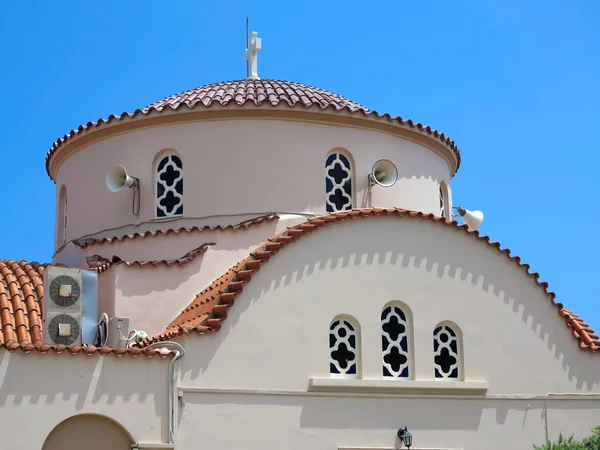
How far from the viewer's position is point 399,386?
48.5 ft

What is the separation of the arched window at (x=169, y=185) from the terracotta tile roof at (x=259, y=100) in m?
0.90

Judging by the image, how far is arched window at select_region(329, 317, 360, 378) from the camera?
48.5 ft

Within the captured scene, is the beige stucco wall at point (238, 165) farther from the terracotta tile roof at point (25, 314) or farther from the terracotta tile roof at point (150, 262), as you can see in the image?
the terracotta tile roof at point (25, 314)

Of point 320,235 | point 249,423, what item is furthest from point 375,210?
point 249,423

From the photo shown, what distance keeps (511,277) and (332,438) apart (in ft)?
13.3

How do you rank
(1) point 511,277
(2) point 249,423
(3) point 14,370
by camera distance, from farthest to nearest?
(1) point 511,277
(2) point 249,423
(3) point 14,370

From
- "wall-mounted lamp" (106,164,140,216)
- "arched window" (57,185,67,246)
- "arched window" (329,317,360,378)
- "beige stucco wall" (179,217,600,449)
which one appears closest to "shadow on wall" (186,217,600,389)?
"beige stucco wall" (179,217,600,449)

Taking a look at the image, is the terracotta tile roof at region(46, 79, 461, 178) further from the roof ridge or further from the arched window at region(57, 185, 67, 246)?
the roof ridge

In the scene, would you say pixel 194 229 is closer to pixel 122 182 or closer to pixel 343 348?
pixel 122 182

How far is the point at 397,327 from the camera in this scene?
15.3 meters

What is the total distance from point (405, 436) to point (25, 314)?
583 centimetres

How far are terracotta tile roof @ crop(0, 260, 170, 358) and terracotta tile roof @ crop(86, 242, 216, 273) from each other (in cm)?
89

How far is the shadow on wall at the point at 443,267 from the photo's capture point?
14547mm

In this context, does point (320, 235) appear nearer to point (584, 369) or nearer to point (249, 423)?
point (249, 423)
